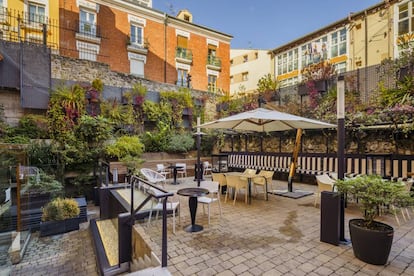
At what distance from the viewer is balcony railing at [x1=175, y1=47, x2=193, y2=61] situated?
53.0ft

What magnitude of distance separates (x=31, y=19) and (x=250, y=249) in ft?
49.9

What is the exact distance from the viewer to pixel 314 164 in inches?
286

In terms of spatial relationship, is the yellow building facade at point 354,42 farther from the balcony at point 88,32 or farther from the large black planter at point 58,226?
the balcony at point 88,32

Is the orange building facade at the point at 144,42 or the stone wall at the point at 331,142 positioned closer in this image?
the stone wall at the point at 331,142

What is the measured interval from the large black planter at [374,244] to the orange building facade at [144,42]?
515 inches

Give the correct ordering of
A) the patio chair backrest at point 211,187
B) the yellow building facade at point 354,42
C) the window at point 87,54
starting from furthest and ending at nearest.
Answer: the window at point 87,54
the yellow building facade at point 354,42
the patio chair backrest at point 211,187

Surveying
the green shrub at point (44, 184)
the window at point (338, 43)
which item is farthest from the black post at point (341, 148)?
the window at point (338, 43)

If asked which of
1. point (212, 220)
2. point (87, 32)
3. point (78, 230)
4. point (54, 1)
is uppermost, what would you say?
point (54, 1)

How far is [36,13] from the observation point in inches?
458

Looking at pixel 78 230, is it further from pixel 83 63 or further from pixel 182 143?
pixel 83 63

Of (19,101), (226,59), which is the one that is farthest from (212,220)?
(226,59)

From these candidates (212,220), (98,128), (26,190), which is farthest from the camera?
(98,128)

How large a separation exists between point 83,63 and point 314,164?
1103 cm

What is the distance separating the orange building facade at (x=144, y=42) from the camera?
41.3 feet
